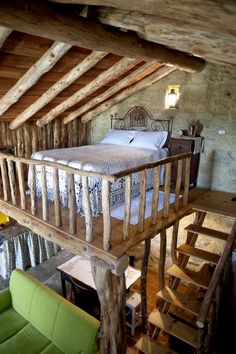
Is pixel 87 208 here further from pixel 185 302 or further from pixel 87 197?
pixel 185 302

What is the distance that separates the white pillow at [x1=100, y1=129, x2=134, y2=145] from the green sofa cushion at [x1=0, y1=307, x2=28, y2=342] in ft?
11.2

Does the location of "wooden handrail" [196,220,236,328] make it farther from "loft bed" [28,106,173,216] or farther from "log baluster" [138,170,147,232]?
"loft bed" [28,106,173,216]

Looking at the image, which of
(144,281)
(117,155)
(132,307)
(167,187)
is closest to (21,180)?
(117,155)

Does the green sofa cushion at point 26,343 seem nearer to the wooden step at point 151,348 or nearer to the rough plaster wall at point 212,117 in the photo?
the wooden step at point 151,348

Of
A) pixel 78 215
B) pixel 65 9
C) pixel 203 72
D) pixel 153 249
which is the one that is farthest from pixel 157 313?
pixel 203 72

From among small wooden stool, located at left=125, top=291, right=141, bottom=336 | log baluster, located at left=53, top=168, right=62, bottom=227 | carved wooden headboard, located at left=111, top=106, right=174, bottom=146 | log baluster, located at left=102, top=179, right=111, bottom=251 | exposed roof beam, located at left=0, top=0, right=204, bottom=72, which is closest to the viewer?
exposed roof beam, located at left=0, top=0, right=204, bottom=72

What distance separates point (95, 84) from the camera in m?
4.42

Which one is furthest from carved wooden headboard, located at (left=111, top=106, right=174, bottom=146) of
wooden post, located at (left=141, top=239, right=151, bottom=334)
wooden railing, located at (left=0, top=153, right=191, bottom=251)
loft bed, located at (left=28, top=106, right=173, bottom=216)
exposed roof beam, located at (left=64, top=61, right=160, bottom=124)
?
wooden post, located at (left=141, top=239, right=151, bottom=334)

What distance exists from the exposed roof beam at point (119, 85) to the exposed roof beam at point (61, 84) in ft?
3.56

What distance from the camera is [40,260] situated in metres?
5.10

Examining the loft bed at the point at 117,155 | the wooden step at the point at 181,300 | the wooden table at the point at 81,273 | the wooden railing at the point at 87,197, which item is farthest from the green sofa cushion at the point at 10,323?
the wooden step at the point at 181,300

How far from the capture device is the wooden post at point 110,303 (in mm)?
2701

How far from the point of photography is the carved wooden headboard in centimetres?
511

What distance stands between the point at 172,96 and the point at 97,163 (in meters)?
2.05
